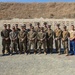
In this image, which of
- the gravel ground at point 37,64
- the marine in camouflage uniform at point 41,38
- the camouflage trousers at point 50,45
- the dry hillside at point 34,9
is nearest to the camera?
the gravel ground at point 37,64

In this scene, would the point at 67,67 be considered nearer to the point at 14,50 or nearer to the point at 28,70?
the point at 28,70

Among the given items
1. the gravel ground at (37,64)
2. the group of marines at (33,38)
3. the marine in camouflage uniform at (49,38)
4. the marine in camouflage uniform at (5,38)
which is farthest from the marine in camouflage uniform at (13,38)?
the marine in camouflage uniform at (49,38)

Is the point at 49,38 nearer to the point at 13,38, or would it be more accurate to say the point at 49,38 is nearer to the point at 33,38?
the point at 33,38

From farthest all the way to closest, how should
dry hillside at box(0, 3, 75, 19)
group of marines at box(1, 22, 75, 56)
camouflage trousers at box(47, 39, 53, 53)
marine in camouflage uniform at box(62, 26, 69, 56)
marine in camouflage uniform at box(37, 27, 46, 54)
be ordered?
dry hillside at box(0, 3, 75, 19), camouflage trousers at box(47, 39, 53, 53), marine in camouflage uniform at box(37, 27, 46, 54), group of marines at box(1, 22, 75, 56), marine in camouflage uniform at box(62, 26, 69, 56)

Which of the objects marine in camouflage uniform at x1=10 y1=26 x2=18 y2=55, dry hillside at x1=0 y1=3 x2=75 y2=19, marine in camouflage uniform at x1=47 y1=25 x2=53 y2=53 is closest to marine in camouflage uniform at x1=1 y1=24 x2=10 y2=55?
marine in camouflage uniform at x1=10 y1=26 x2=18 y2=55

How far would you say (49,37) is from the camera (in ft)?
49.2

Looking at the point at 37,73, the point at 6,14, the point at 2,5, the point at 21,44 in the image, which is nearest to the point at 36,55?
the point at 21,44

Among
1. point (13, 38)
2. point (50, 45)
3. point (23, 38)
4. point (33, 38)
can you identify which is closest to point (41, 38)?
point (33, 38)

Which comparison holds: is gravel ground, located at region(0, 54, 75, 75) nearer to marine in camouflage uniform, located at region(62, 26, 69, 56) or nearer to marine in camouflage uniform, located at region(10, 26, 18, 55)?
marine in camouflage uniform, located at region(62, 26, 69, 56)

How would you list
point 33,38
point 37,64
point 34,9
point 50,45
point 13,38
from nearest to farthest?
point 37,64 < point 13,38 < point 33,38 < point 50,45 < point 34,9

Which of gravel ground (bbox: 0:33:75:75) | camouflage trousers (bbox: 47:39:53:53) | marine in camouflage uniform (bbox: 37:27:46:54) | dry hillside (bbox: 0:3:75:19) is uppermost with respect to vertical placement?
dry hillside (bbox: 0:3:75:19)

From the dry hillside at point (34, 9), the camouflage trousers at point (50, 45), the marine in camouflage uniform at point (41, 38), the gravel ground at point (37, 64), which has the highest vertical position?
the dry hillside at point (34, 9)

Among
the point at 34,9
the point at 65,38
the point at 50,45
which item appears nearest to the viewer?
the point at 65,38

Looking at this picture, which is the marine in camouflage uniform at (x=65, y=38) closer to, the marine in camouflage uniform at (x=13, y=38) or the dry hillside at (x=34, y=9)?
the marine in camouflage uniform at (x=13, y=38)
